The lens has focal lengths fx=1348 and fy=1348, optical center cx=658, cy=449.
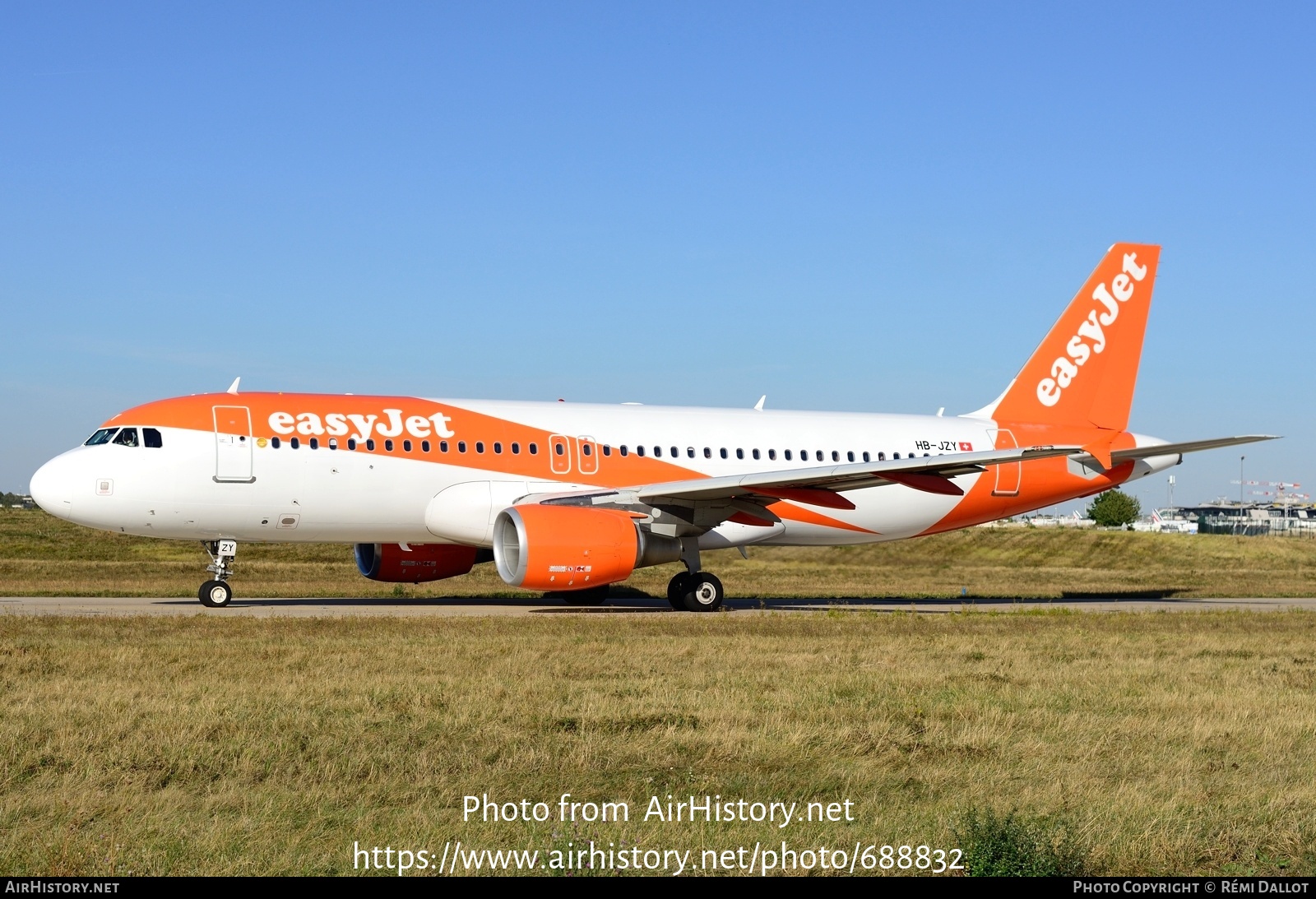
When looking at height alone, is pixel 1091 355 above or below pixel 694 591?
above

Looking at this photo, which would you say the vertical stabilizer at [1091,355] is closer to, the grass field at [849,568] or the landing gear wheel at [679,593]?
the grass field at [849,568]

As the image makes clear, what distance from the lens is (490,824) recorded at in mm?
6684

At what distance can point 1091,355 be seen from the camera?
28062 mm

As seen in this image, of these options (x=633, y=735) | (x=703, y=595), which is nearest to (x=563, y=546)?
(x=703, y=595)

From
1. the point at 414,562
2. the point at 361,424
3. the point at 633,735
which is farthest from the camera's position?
the point at 414,562

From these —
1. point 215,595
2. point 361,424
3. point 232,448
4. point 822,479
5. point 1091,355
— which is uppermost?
point 1091,355

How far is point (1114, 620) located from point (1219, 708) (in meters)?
10.0

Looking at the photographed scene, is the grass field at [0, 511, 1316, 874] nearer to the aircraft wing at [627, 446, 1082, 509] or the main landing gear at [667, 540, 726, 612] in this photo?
the aircraft wing at [627, 446, 1082, 509]

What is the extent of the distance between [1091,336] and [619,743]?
21653 mm

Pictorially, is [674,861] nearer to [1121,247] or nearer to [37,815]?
[37,815]

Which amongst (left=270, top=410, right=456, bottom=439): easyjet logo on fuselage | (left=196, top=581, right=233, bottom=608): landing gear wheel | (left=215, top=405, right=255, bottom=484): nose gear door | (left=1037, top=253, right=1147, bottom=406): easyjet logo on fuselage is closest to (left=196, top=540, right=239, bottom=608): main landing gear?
(left=196, top=581, right=233, bottom=608): landing gear wheel

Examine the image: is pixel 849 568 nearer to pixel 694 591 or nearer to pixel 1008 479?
pixel 1008 479

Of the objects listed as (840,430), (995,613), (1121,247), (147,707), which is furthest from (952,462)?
(147,707)

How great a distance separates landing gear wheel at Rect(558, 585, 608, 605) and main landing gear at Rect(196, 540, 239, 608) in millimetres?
6123
